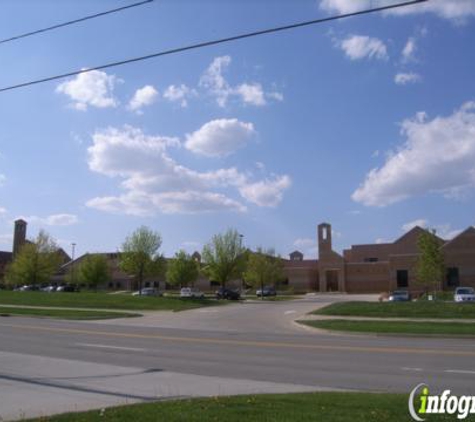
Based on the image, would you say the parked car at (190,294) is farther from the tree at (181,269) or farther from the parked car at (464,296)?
the parked car at (464,296)

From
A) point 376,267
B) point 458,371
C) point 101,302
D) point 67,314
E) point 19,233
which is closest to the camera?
point 458,371

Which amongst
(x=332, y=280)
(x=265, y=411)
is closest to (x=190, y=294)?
(x=332, y=280)

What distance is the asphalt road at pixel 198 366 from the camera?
10.1 metres

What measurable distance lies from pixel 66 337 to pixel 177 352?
21.6 feet

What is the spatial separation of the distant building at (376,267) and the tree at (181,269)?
25.5 m

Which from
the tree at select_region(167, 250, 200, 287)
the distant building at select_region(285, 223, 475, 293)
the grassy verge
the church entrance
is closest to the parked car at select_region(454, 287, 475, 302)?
the distant building at select_region(285, 223, 475, 293)

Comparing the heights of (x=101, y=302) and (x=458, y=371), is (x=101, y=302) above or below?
above

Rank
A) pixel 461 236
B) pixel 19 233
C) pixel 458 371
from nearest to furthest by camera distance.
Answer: pixel 458 371 → pixel 461 236 → pixel 19 233

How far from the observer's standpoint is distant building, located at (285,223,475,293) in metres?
69.9

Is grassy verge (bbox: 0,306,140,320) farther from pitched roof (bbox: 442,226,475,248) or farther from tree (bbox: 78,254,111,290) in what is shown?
pitched roof (bbox: 442,226,475,248)

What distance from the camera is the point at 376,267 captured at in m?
90.6
